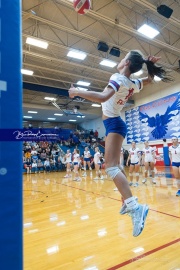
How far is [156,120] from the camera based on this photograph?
1552 centimetres

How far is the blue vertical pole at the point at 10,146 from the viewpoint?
1120 mm

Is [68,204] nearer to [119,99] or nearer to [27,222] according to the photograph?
[27,222]

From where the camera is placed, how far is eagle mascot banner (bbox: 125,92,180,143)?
559 inches

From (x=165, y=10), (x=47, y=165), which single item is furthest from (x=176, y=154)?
(x=47, y=165)

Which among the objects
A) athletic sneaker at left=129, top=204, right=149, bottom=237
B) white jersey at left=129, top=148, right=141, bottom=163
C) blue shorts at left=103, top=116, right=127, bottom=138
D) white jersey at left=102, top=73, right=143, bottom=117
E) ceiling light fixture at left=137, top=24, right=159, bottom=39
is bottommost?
athletic sneaker at left=129, top=204, right=149, bottom=237

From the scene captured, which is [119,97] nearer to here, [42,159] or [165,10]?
[165,10]

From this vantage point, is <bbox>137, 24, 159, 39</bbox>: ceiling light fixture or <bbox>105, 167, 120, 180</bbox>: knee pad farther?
<bbox>137, 24, 159, 39</bbox>: ceiling light fixture

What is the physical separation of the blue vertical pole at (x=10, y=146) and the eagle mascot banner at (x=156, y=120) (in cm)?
1403

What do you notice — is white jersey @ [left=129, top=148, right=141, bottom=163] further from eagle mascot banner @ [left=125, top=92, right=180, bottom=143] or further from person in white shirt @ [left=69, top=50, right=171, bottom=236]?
eagle mascot banner @ [left=125, top=92, right=180, bottom=143]

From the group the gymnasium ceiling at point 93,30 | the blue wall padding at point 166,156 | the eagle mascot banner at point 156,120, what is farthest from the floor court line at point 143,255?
the blue wall padding at point 166,156

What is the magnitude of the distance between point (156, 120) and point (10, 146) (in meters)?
15.4

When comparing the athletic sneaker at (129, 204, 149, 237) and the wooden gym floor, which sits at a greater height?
the athletic sneaker at (129, 204, 149, 237)

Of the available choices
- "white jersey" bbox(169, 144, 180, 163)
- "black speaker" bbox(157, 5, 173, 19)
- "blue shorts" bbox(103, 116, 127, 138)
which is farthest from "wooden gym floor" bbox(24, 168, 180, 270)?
"black speaker" bbox(157, 5, 173, 19)

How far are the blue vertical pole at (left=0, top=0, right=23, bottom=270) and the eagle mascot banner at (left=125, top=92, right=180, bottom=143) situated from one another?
1403 centimetres
